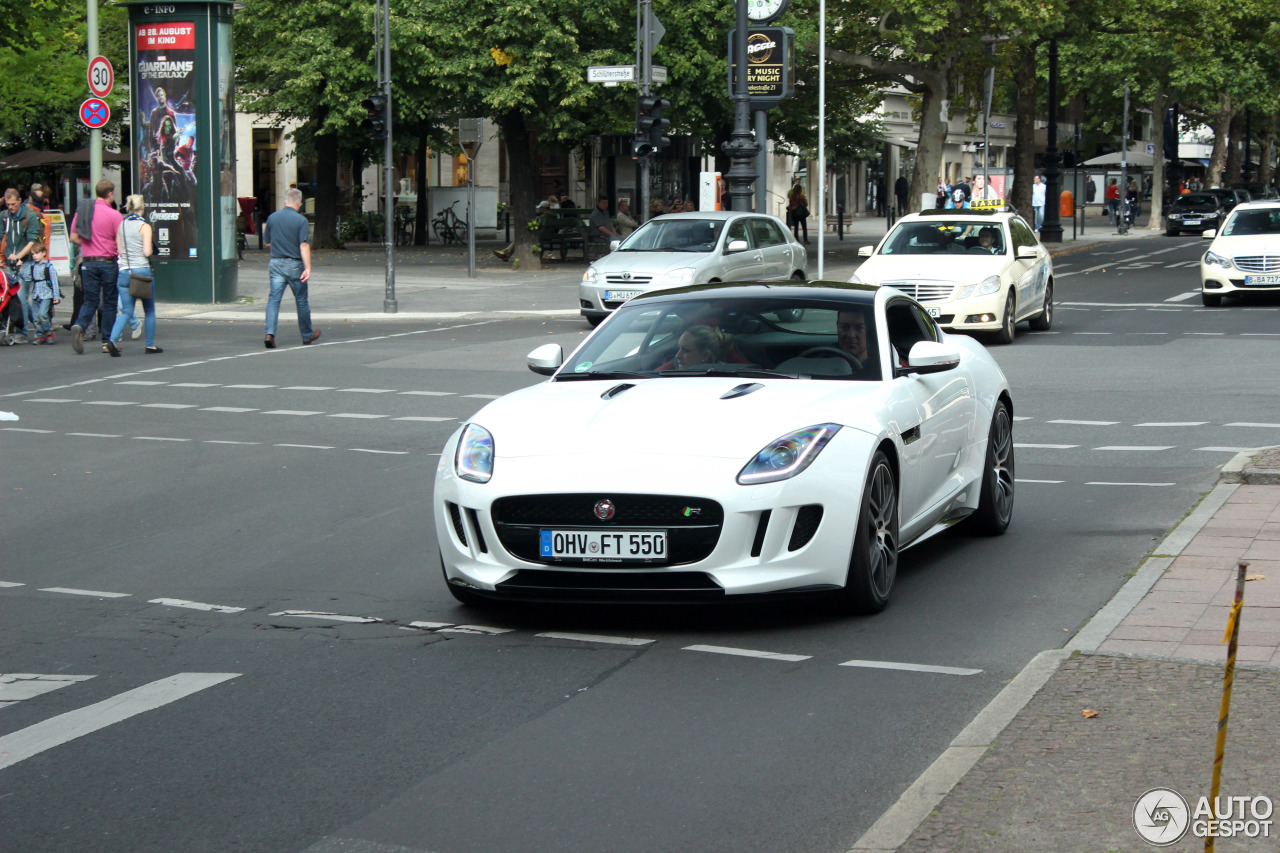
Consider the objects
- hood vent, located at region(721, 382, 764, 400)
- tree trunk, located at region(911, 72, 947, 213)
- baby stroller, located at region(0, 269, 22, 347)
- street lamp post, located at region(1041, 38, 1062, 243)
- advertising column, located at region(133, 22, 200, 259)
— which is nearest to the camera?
hood vent, located at region(721, 382, 764, 400)

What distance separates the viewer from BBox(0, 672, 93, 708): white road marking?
5.96 m

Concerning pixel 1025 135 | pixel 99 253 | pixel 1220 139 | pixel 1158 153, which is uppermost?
pixel 1220 139

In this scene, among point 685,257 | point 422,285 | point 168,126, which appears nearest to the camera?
point 685,257

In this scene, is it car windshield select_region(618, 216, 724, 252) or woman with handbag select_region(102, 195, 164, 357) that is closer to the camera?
woman with handbag select_region(102, 195, 164, 357)

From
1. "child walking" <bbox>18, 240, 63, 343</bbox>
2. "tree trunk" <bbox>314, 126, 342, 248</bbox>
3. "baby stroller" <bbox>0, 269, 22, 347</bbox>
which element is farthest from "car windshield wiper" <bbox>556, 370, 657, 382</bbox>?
"tree trunk" <bbox>314, 126, 342, 248</bbox>

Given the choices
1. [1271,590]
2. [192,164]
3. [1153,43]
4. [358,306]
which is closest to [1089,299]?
[358,306]

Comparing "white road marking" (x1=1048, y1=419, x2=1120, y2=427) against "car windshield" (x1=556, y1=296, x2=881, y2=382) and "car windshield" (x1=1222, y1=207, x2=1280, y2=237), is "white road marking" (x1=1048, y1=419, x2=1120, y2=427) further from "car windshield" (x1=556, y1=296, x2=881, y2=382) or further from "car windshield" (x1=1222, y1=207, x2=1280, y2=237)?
"car windshield" (x1=1222, y1=207, x2=1280, y2=237)

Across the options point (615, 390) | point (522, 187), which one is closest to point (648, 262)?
point (522, 187)

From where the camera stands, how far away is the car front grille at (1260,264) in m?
25.9

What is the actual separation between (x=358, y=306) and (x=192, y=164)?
3397mm

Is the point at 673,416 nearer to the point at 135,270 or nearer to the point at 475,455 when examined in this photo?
the point at 475,455

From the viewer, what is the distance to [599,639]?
6703 millimetres

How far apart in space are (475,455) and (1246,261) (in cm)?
2170

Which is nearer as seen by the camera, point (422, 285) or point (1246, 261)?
point (1246, 261)
